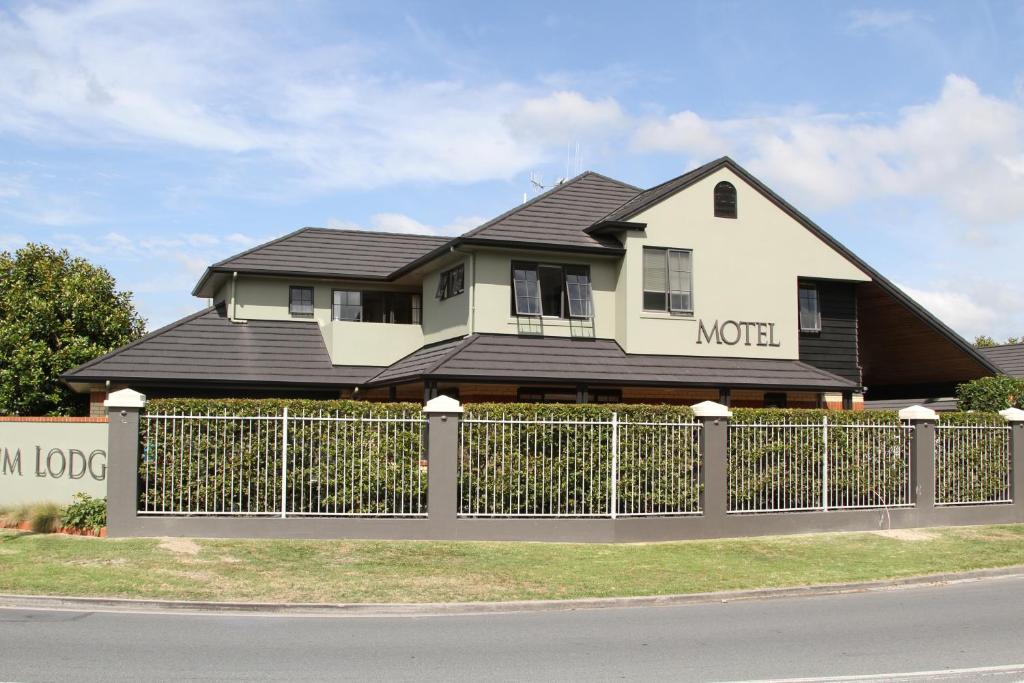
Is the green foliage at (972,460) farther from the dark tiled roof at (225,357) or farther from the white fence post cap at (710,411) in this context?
the dark tiled roof at (225,357)

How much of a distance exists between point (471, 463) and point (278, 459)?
3.15 m

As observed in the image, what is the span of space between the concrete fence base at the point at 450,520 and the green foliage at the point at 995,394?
7.07 meters

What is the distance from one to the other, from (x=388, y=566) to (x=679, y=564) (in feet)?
14.2

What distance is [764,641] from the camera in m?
10.1

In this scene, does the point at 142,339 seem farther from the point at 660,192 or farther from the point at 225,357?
the point at 660,192

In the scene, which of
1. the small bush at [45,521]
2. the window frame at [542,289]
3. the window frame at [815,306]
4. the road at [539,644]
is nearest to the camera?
the road at [539,644]

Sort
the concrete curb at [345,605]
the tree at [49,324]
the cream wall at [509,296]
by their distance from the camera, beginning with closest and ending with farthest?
1. the concrete curb at [345,605]
2. the cream wall at [509,296]
3. the tree at [49,324]

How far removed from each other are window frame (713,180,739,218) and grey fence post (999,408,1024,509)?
317 inches

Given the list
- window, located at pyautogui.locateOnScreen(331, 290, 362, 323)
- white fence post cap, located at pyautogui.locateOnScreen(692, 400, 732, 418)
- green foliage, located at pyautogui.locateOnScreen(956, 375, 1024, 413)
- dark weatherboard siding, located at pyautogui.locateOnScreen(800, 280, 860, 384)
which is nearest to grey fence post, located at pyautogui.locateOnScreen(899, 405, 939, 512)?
white fence post cap, located at pyautogui.locateOnScreen(692, 400, 732, 418)

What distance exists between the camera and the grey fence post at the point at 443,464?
16.5 meters

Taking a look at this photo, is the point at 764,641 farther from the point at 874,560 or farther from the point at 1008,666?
the point at 874,560

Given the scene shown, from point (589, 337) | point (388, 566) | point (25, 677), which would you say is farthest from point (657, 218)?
point (25, 677)

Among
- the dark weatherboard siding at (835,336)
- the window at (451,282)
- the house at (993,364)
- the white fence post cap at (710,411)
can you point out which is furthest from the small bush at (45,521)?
the house at (993,364)

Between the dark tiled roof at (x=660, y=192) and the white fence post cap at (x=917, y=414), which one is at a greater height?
the dark tiled roof at (x=660, y=192)
